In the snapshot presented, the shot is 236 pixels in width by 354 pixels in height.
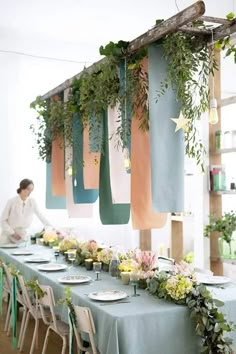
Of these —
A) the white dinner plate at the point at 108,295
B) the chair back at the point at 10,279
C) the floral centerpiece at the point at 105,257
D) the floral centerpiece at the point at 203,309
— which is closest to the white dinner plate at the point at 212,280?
the floral centerpiece at the point at 203,309

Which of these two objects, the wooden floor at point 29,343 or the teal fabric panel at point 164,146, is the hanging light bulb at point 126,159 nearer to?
the teal fabric panel at point 164,146

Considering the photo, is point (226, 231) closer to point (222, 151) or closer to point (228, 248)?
point (228, 248)

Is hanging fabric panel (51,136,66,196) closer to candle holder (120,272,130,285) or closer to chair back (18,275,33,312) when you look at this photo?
chair back (18,275,33,312)

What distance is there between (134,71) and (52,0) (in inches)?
78.8

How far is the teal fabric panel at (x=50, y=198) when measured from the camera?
645 cm

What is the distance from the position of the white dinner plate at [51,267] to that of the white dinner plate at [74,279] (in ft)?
1.29

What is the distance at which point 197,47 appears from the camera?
3660 mm

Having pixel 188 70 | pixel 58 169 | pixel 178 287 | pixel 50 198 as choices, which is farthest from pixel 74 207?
pixel 178 287

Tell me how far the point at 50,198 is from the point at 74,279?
2.69 m

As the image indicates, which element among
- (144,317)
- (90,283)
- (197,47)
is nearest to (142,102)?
(197,47)

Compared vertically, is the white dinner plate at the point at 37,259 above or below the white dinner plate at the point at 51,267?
above

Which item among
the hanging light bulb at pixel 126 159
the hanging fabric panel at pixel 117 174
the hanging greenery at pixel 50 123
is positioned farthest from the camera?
the hanging greenery at pixel 50 123

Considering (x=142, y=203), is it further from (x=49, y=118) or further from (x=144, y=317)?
(x=49, y=118)

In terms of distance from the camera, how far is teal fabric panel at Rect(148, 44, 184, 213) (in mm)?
3643
